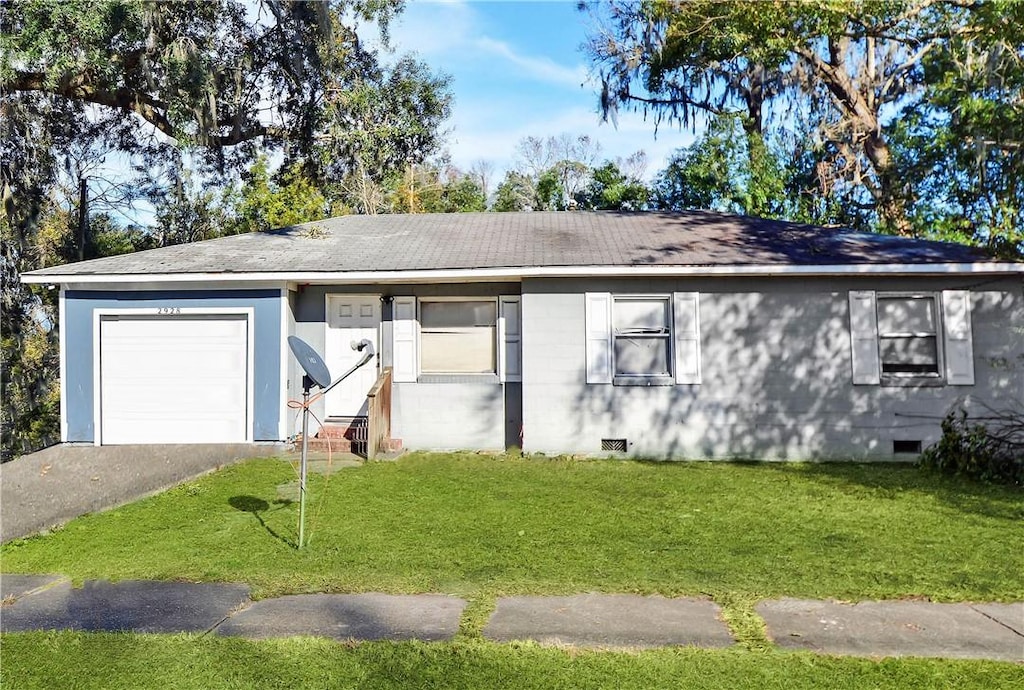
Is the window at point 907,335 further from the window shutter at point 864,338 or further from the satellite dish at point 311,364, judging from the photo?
the satellite dish at point 311,364

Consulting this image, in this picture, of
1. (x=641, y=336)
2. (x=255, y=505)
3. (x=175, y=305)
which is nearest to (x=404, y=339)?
(x=175, y=305)

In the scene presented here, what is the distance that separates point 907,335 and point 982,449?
190cm

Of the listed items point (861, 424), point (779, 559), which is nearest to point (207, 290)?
point (779, 559)

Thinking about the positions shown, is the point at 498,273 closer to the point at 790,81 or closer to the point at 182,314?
the point at 182,314

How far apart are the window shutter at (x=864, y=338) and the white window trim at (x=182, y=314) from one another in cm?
823

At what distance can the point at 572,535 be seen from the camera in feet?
20.2

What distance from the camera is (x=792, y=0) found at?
13695 millimetres

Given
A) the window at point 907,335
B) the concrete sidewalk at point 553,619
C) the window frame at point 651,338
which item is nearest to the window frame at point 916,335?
the window at point 907,335

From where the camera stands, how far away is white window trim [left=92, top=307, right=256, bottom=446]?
10.5 m

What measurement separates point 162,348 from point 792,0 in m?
13.0

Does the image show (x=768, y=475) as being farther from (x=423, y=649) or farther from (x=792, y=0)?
(x=792, y=0)

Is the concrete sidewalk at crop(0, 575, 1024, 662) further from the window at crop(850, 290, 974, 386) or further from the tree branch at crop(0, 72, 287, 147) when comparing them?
the tree branch at crop(0, 72, 287, 147)

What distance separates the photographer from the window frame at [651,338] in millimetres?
10141

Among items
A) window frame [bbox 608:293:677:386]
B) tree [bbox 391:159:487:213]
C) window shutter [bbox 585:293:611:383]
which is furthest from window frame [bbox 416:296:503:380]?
tree [bbox 391:159:487:213]
